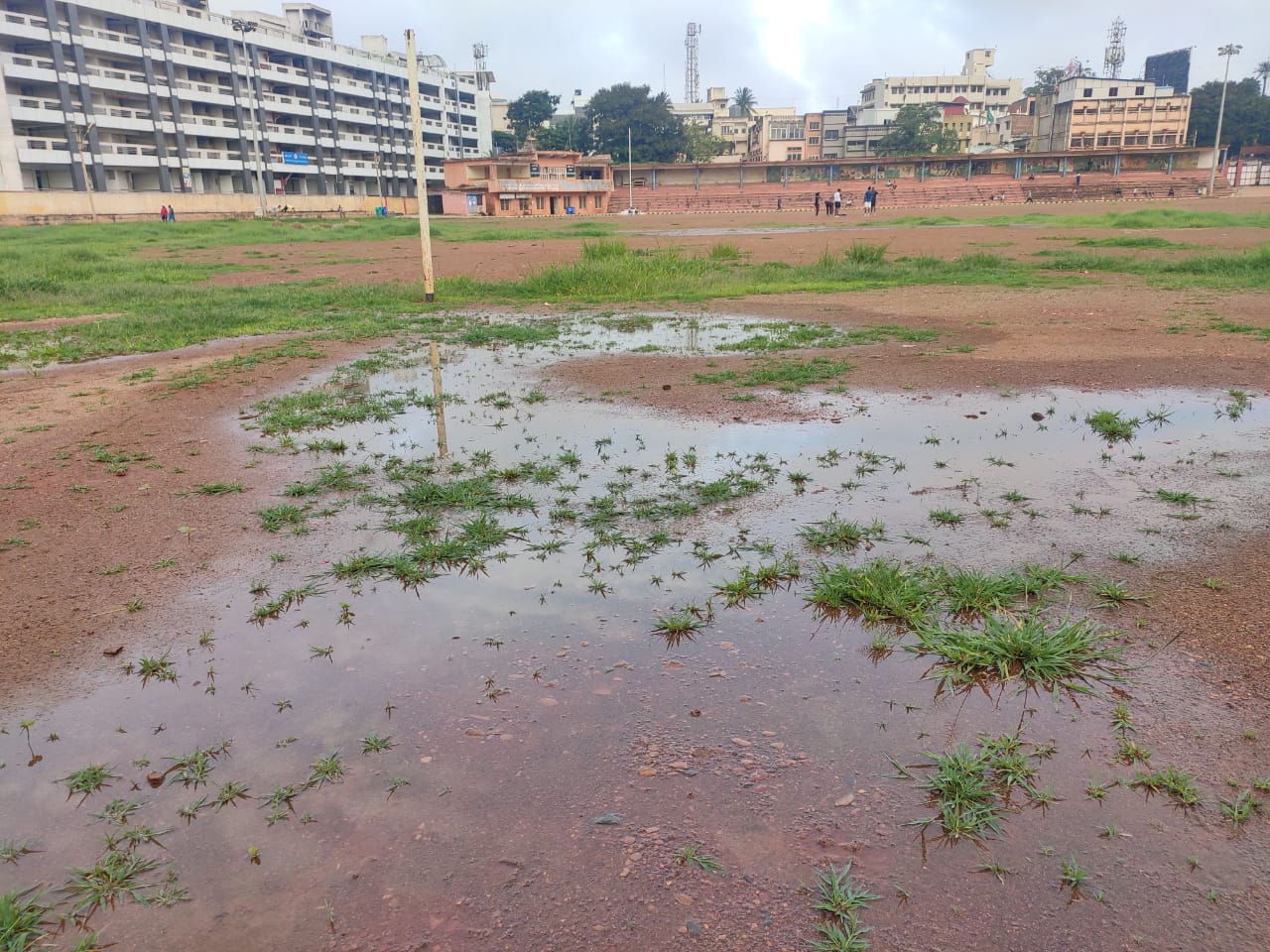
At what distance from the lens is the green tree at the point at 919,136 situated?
102 meters

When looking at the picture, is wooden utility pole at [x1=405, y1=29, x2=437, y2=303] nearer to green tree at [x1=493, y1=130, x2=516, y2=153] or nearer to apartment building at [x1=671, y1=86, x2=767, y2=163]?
green tree at [x1=493, y1=130, x2=516, y2=153]

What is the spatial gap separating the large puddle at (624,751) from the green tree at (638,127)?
102610 mm

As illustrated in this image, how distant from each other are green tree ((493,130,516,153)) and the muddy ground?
10707 cm

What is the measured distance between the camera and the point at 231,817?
2746 mm

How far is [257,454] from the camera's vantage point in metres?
6.57

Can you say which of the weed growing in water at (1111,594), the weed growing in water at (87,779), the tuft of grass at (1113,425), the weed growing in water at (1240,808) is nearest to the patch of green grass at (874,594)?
the weed growing in water at (1111,594)

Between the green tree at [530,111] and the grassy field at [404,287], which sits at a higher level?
the green tree at [530,111]

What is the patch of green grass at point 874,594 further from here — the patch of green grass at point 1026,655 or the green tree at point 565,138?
the green tree at point 565,138

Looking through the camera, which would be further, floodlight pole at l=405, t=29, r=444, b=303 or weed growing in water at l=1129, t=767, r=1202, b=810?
floodlight pole at l=405, t=29, r=444, b=303

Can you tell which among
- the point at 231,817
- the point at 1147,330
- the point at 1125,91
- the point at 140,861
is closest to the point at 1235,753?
the point at 231,817

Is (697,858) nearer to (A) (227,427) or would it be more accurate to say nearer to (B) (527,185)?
(A) (227,427)

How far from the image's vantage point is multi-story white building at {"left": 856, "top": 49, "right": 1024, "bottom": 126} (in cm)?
12206

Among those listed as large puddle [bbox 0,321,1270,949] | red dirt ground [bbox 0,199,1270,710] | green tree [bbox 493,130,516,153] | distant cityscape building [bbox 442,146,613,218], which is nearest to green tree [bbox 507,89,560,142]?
green tree [bbox 493,130,516,153]

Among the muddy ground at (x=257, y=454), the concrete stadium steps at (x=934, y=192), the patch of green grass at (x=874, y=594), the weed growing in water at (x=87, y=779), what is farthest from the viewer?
the concrete stadium steps at (x=934, y=192)
